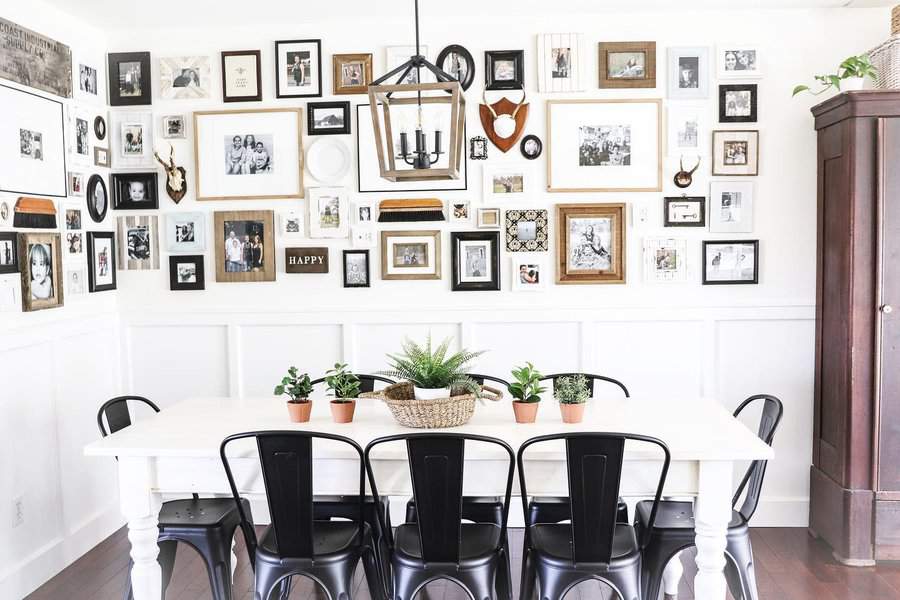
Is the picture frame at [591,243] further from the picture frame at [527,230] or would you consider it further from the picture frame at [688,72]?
the picture frame at [688,72]

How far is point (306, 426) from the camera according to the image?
2.88 m

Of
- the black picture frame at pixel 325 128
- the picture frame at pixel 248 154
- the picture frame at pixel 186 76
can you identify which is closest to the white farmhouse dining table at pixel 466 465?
the picture frame at pixel 248 154

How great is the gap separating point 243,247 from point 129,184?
69 cm

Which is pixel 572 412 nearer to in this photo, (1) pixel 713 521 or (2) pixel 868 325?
(1) pixel 713 521

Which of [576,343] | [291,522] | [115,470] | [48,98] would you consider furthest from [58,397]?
[576,343]

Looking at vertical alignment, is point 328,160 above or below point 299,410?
above

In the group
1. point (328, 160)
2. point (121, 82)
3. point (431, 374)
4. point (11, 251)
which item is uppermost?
point (121, 82)

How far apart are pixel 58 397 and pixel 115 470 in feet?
2.30

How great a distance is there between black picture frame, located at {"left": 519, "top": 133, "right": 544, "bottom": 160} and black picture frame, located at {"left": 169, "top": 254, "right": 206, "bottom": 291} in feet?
5.81

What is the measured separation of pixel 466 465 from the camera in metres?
2.59

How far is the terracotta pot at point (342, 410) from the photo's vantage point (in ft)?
9.51

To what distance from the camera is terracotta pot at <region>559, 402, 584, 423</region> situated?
2.84 meters

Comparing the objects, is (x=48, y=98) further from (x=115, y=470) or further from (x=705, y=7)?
(x=705, y=7)

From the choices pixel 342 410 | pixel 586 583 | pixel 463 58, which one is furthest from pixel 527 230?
pixel 586 583
